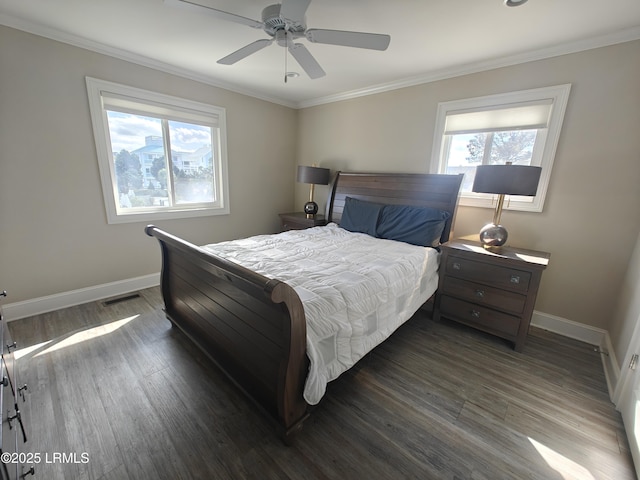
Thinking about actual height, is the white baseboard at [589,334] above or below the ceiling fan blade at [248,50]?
below

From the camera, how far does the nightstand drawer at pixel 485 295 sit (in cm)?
224

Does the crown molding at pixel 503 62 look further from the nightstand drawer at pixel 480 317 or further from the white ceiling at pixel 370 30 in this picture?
the nightstand drawer at pixel 480 317

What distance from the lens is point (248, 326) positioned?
5.08 feet

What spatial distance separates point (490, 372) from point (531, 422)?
0.42 m

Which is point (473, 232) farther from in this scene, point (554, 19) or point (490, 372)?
point (554, 19)

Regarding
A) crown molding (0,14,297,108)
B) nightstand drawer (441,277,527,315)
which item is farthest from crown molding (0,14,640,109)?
nightstand drawer (441,277,527,315)

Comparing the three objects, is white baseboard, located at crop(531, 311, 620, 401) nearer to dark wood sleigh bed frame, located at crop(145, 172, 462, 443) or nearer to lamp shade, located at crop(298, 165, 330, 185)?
dark wood sleigh bed frame, located at crop(145, 172, 462, 443)

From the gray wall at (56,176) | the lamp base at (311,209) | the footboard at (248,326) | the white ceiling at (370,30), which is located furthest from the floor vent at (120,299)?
the white ceiling at (370,30)

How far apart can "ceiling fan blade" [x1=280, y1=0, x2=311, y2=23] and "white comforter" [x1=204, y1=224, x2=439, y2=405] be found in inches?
61.9

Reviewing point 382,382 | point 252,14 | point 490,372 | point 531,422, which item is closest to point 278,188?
point 252,14

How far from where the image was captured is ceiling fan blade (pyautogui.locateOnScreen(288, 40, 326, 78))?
75.4 inches

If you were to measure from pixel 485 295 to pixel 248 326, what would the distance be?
208 centimetres

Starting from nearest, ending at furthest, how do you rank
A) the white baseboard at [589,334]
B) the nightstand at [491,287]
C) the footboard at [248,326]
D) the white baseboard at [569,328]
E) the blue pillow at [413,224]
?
the footboard at [248,326]
the white baseboard at [589,334]
the nightstand at [491,287]
the white baseboard at [569,328]
the blue pillow at [413,224]

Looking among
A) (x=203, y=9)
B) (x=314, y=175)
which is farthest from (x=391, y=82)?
(x=203, y=9)
